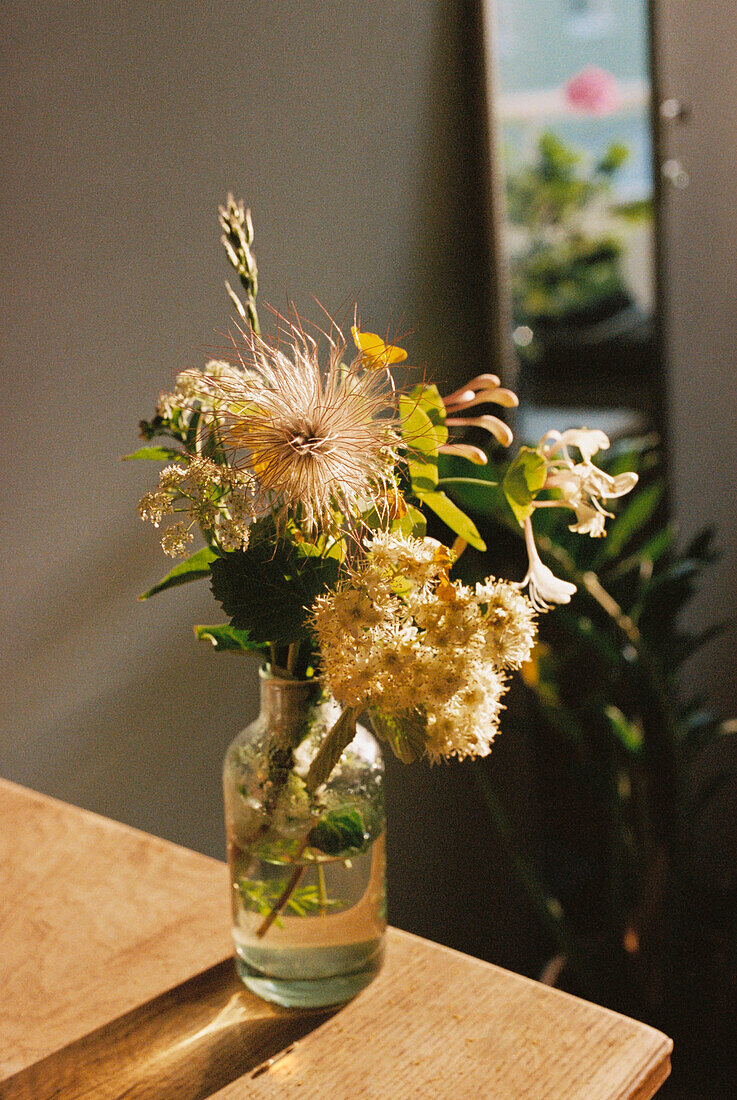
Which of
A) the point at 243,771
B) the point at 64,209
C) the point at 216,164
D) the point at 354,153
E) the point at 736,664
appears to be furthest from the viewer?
the point at 736,664

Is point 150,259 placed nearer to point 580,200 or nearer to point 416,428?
point 416,428

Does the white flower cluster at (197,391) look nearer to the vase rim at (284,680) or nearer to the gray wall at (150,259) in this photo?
the vase rim at (284,680)

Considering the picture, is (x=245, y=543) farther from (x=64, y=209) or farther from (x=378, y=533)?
(x=64, y=209)

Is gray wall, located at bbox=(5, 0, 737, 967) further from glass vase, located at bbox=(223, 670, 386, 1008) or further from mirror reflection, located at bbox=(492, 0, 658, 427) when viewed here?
glass vase, located at bbox=(223, 670, 386, 1008)

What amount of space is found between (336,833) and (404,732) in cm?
12

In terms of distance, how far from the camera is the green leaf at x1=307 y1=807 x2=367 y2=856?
684 millimetres

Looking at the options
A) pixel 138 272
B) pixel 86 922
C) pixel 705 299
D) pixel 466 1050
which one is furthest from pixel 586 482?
pixel 705 299

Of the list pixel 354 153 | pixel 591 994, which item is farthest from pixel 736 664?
pixel 354 153

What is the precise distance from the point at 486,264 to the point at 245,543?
127 cm

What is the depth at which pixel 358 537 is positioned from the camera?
608 mm

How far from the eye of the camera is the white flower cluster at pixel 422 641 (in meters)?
0.57

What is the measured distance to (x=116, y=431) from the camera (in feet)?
3.84

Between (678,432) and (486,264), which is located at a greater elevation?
(486,264)

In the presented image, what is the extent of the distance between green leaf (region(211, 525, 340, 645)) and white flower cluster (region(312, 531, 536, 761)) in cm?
2
